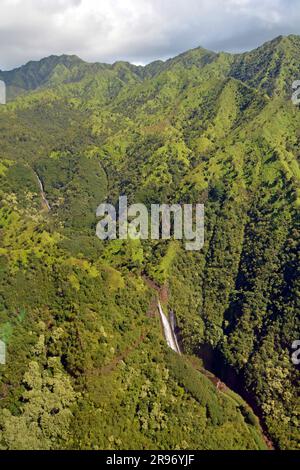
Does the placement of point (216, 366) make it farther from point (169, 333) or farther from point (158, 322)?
point (158, 322)

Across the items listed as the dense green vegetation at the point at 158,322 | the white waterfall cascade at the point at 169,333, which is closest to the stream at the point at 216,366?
the white waterfall cascade at the point at 169,333

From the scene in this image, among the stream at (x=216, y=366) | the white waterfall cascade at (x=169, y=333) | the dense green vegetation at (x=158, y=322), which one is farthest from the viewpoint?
the white waterfall cascade at (x=169, y=333)

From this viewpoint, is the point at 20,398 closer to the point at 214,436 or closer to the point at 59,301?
the point at 59,301

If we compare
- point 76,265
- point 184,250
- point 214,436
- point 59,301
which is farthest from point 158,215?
point 214,436

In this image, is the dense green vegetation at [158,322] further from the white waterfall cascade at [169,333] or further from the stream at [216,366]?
the white waterfall cascade at [169,333]

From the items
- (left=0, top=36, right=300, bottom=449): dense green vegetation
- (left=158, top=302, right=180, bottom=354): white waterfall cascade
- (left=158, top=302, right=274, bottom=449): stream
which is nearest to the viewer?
(left=0, top=36, right=300, bottom=449): dense green vegetation

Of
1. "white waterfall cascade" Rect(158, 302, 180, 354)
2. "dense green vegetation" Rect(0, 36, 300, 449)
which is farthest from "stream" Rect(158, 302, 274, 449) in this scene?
"dense green vegetation" Rect(0, 36, 300, 449)

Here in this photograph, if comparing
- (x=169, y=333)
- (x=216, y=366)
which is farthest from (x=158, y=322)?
(x=216, y=366)

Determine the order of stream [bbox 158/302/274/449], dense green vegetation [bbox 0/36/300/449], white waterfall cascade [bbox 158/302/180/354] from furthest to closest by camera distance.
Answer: white waterfall cascade [bbox 158/302/180/354] < stream [bbox 158/302/274/449] < dense green vegetation [bbox 0/36/300/449]

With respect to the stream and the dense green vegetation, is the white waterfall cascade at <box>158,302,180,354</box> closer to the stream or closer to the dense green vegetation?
the stream
